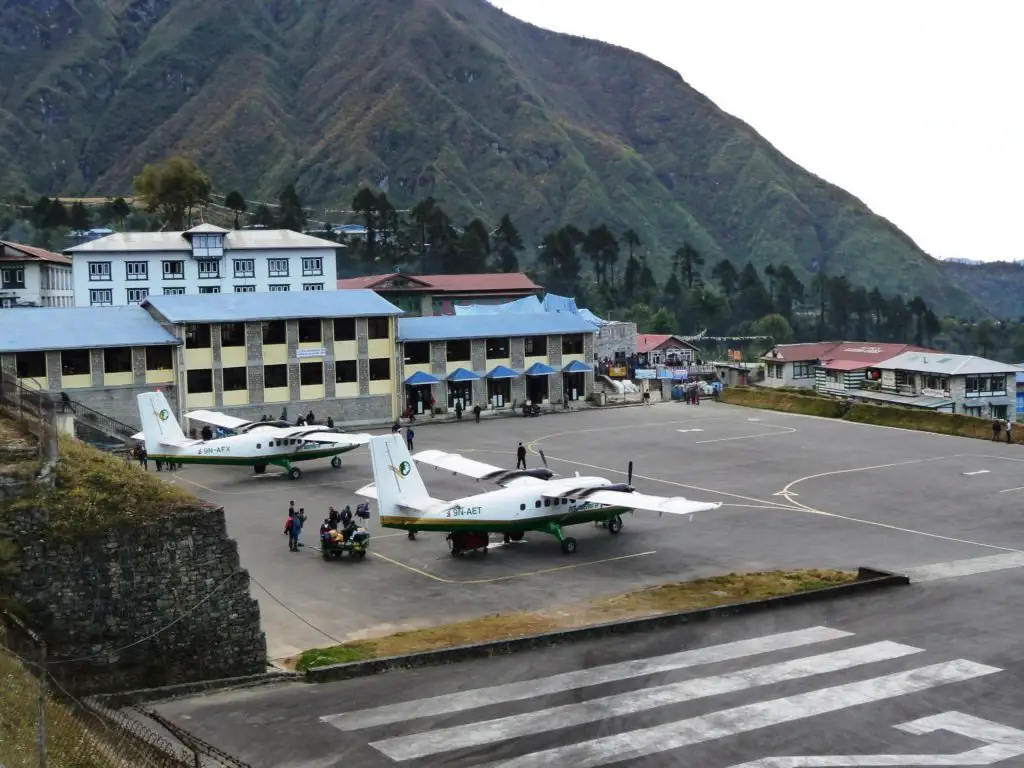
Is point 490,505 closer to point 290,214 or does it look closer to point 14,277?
point 14,277

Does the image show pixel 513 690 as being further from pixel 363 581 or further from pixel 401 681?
pixel 363 581

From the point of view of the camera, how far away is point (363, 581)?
33.9m

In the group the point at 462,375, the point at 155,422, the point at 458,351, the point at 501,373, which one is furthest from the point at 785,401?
the point at 155,422

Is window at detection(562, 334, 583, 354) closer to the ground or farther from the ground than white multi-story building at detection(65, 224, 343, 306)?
closer to the ground

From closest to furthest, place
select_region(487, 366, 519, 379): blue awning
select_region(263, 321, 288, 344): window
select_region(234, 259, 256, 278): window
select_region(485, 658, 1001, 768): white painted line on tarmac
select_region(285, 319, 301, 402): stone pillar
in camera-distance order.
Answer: select_region(485, 658, 1001, 768): white painted line on tarmac
select_region(263, 321, 288, 344): window
select_region(285, 319, 301, 402): stone pillar
select_region(487, 366, 519, 379): blue awning
select_region(234, 259, 256, 278): window

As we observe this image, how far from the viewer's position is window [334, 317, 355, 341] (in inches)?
2785

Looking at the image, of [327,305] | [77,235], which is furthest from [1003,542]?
[77,235]

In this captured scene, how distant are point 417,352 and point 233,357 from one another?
12.8 metres

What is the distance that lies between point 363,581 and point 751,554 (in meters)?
13.4

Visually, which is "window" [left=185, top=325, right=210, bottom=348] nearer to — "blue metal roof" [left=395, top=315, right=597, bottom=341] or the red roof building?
"blue metal roof" [left=395, top=315, right=597, bottom=341]

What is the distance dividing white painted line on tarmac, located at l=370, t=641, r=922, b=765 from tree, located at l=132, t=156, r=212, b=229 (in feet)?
373

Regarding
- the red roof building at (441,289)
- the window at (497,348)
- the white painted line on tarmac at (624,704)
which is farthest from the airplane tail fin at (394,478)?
the red roof building at (441,289)

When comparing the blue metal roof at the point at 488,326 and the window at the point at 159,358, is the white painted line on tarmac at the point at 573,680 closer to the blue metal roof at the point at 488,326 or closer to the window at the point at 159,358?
the window at the point at 159,358

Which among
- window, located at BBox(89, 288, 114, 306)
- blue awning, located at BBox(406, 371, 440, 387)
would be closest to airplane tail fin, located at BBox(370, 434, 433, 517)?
blue awning, located at BBox(406, 371, 440, 387)
